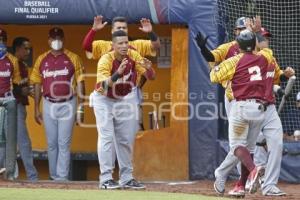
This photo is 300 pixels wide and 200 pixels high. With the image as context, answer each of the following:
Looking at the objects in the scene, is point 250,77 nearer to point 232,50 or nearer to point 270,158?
point 270,158

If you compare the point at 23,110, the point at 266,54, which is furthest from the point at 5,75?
the point at 266,54

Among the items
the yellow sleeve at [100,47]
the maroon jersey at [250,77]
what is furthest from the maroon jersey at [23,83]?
the maroon jersey at [250,77]

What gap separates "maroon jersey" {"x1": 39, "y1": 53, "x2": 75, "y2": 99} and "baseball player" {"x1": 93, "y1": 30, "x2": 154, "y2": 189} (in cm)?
194

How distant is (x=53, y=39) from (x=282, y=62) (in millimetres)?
3250

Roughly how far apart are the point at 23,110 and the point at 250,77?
418cm

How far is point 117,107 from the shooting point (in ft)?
34.6

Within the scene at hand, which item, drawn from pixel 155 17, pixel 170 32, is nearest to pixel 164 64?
pixel 170 32

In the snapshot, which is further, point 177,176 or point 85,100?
point 85,100

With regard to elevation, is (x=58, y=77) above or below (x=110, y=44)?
below

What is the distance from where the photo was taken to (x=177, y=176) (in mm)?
12523

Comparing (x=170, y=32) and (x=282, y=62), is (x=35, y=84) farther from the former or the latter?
(x=282, y=62)

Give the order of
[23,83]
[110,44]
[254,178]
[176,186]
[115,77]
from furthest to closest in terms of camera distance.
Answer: [23,83], [176,186], [110,44], [115,77], [254,178]

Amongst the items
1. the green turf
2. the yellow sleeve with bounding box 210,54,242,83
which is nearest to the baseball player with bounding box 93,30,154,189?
the green turf

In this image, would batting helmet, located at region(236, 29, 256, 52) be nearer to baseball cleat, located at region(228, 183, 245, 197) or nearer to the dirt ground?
baseball cleat, located at region(228, 183, 245, 197)
